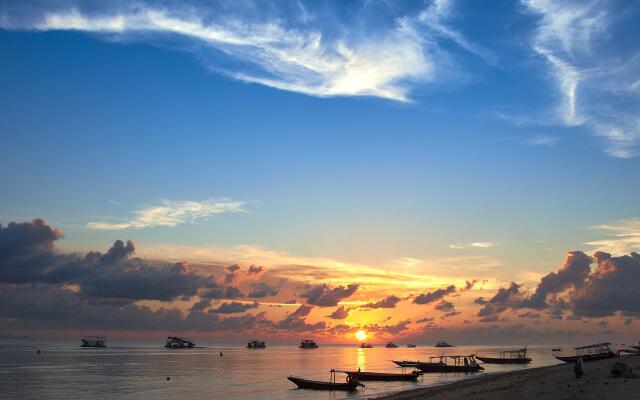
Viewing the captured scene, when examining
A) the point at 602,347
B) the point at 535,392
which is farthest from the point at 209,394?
the point at 602,347

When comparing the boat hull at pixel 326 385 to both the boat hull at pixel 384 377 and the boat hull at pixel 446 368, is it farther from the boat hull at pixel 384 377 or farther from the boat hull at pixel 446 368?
the boat hull at pixel 446 368

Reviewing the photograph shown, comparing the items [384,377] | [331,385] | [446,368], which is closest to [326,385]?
[331,385]

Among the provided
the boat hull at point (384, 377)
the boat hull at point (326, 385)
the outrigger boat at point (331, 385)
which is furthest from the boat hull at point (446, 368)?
the boat hull at point (326, 385)

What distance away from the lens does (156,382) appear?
107938mm

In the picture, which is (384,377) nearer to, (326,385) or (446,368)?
(326,385)

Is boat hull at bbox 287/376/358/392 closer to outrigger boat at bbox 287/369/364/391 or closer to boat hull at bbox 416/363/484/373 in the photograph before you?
outrigger boat at bbox 287/369/364/391

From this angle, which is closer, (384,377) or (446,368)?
(384,377)

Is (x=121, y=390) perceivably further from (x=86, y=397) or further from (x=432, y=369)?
(x=432, y=369)

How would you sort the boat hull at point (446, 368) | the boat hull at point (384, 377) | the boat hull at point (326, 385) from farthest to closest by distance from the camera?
the boat hull at point (446, 368) → the boat hull at point (384, 377) → the boat hull at point (326, 385)

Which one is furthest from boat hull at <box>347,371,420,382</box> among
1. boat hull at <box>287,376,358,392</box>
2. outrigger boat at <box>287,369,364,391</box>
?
boat hull at <box>287,376,358,392</box>

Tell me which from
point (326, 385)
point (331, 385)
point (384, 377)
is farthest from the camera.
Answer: point (384, 377)

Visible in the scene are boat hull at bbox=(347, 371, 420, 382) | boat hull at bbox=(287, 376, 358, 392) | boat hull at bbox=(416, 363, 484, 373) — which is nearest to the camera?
boat hull at bbox=(287, 376, 358, 392)

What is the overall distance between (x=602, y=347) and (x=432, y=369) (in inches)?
1430

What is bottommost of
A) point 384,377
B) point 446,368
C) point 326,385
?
point 446,368
